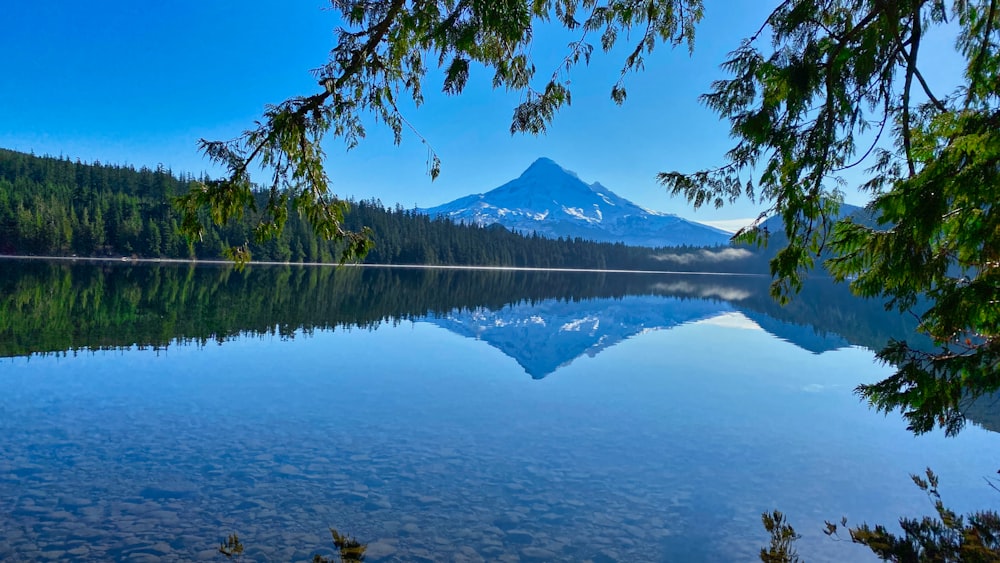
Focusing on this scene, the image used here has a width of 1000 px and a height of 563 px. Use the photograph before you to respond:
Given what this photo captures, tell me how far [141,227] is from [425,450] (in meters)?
122

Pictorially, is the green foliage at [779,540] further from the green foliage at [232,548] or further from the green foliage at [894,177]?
the green foliage at [232,548]

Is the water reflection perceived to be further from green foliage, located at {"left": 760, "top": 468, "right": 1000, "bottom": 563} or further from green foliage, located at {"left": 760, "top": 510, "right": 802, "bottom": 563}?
green foliage, located at {"left": 760, "top": 468, "right": 1000, "bottom": 563}

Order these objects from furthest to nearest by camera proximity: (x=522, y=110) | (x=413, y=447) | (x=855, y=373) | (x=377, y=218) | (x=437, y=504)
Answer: (x=377, y=218) < (x=855, y=373) < (x=413, y=447) < (x=437, y=504) < (x=522, y=110)

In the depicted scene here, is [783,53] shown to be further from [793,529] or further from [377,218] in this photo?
[377,218]

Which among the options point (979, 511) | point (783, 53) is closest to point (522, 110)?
point (783, 53)

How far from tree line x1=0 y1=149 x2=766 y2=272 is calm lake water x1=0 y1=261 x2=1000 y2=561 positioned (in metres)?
45.2

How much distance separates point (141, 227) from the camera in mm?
109250

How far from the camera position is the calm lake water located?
806cm

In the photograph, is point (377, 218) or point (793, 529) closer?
point (793, 529)

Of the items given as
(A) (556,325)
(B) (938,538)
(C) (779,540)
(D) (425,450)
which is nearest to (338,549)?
(D) (425,450)

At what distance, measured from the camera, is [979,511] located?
9727mm

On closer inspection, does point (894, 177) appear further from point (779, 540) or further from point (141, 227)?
point (141, 227)

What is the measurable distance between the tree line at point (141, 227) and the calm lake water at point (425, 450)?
4524cm

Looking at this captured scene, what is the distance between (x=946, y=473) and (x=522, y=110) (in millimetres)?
12336
